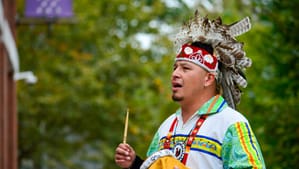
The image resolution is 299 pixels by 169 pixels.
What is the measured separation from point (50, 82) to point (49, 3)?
26.5 ft

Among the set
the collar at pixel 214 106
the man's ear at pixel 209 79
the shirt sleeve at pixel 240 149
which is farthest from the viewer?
the man's ear at pixel 209 79

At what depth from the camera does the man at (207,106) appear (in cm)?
534

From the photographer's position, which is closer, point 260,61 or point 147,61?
point 260,61

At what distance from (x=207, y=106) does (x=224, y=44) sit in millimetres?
429

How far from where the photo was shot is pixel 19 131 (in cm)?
2723

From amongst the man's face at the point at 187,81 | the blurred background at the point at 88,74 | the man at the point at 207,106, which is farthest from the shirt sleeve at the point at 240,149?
the blurred background at the point at 88,74

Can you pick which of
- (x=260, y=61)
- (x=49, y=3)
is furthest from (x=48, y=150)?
(x=260, y=61)

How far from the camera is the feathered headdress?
18.8 feet

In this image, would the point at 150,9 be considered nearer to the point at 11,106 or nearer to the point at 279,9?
the point at 11,106

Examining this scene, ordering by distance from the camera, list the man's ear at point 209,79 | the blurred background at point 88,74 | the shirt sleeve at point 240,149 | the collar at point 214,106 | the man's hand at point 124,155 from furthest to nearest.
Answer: the blurred background at point 88,74 → the man's ear at point 209,79 → the collar at point 214,106 → the man's hand at point 124,155 → the shirt sleeve at point 240,149

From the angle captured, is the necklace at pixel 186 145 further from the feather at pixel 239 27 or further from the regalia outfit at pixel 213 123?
the feather at pixel 239 27

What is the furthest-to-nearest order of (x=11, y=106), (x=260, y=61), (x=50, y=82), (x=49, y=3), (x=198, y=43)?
(x=50, y=82) < (x=11, y=106) < (x=49, y=3) < (x=260, y=61) < (x=198, y=43)

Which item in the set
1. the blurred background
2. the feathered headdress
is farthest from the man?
the blurred background

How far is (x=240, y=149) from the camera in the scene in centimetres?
529
